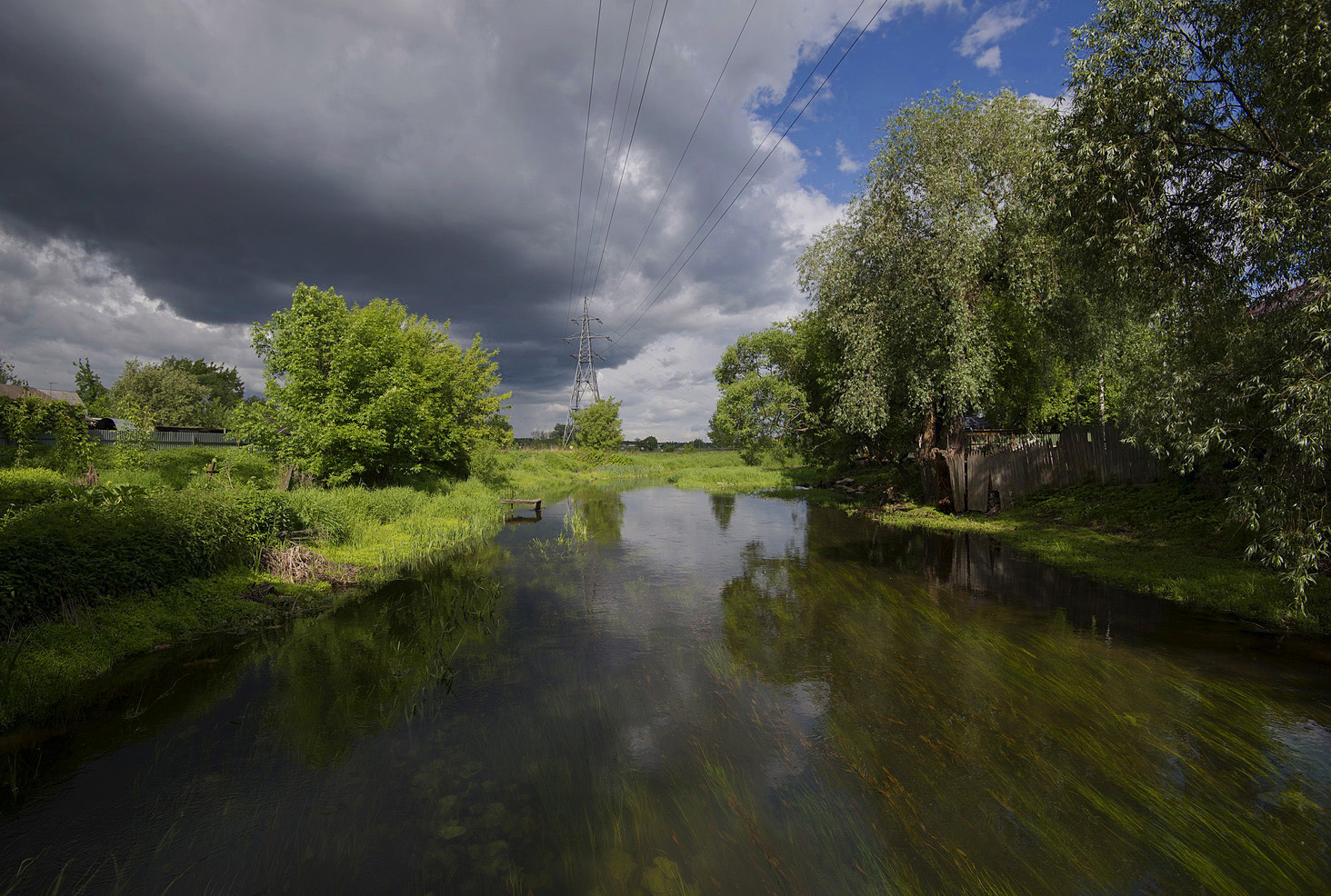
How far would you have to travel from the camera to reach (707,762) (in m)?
5.12

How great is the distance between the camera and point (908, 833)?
4.06 meters

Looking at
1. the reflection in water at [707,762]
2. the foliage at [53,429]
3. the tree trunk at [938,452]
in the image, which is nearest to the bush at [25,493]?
the reflection in water at [707,762]

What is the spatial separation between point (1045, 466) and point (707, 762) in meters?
18.6

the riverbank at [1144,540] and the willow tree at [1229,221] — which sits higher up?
the willow tree at [1229,221]

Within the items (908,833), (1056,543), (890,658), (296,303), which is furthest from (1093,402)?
(296,303)

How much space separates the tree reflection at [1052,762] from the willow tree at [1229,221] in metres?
2.98

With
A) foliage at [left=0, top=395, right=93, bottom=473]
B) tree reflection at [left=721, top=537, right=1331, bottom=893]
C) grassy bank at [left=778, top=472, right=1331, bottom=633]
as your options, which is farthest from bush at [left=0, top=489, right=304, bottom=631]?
grassy bank at [left=778, top=472, right=1331, bottom=633]

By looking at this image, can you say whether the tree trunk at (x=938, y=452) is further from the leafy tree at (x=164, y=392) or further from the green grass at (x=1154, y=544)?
the leafy tree at (x=164, y=392)

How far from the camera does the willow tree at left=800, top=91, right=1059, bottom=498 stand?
55.5 ft

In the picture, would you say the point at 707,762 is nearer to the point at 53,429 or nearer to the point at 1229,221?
the point at 1229,221

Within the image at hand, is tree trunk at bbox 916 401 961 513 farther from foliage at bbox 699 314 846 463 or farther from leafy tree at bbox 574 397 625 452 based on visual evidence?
leafy tree at bbox 574 397 625 452

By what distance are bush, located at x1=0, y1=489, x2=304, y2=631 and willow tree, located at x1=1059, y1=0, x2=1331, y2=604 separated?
15.4 metres

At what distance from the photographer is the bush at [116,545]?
691 centimetres

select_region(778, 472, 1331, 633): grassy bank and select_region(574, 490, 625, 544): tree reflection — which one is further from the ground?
select_region(778, 472, 1331, 633): grassy bank
